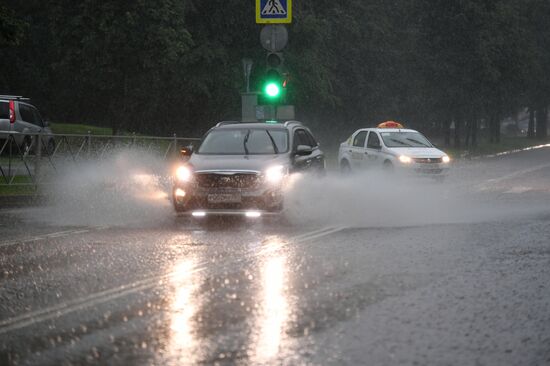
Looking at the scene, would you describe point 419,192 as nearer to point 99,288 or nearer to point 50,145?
point 50,145

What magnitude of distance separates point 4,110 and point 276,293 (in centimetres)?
2705

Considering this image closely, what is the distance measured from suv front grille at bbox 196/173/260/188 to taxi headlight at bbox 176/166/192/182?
31 cm

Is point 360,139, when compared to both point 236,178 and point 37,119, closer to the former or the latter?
point 236,178

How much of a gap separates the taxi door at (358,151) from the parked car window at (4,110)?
14.2 metres

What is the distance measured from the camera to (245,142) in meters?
15.8

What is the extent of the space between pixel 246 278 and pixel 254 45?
32.5 meters

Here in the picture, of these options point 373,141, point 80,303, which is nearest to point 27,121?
point 373,141

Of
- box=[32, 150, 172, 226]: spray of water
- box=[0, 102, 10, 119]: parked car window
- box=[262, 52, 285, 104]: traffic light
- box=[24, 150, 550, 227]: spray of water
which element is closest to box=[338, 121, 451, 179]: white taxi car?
box=[24, 150, 550, 227]: spray of water

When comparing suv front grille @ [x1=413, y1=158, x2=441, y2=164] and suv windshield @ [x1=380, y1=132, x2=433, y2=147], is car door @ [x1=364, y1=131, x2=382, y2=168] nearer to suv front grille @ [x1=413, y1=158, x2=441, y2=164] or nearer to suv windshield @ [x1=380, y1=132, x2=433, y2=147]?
suv windshield @ [x1=380, y1=132, x2=433, y2=147]

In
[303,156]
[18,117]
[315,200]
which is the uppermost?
[18,117]

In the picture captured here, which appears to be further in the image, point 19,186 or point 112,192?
point 19,186

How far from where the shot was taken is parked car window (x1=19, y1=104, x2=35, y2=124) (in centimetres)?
3279

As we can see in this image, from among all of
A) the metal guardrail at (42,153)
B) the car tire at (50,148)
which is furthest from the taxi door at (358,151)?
the car tire at (50,148)

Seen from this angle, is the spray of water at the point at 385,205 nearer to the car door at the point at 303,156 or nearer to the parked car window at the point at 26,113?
the car door at the point at 303,156
